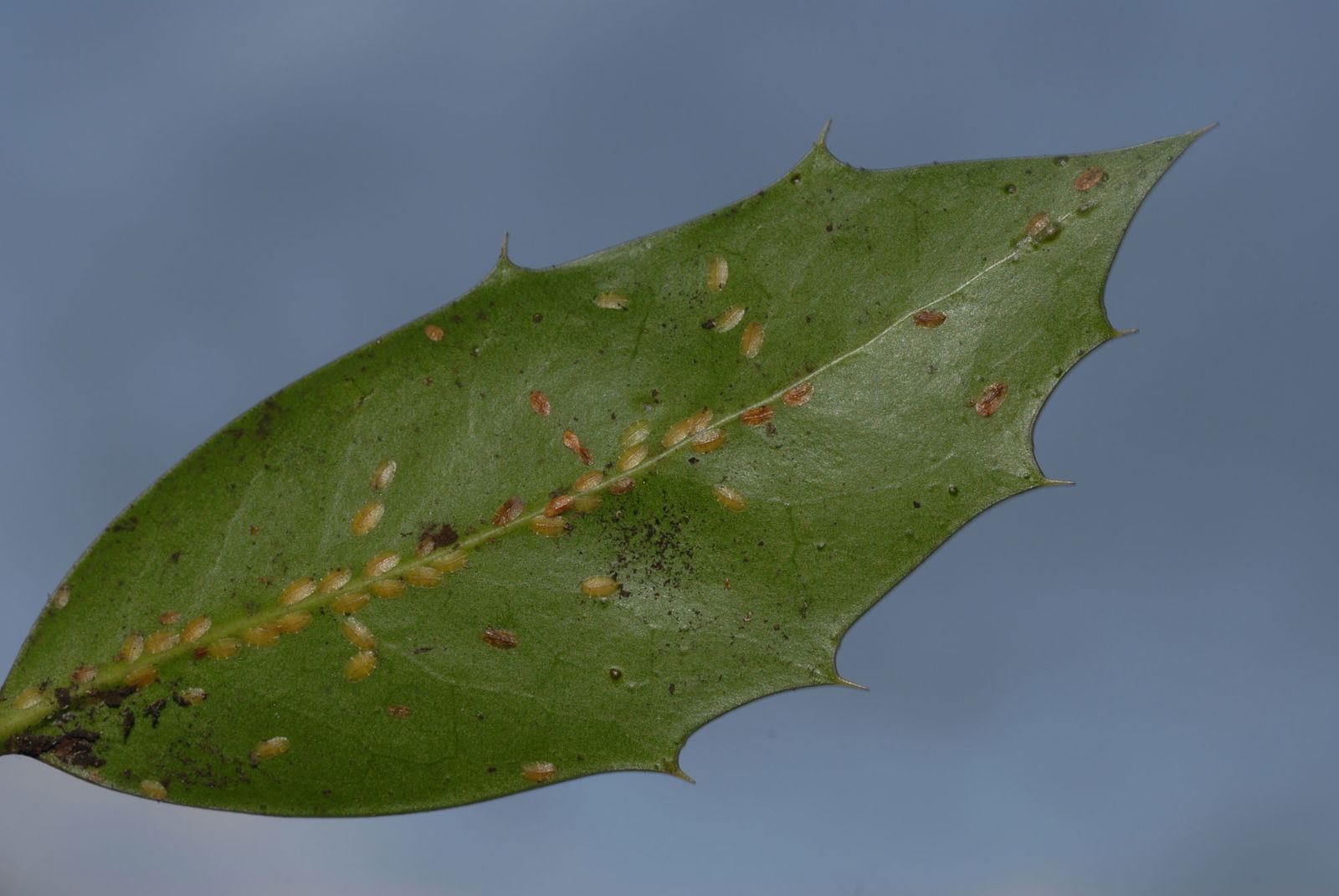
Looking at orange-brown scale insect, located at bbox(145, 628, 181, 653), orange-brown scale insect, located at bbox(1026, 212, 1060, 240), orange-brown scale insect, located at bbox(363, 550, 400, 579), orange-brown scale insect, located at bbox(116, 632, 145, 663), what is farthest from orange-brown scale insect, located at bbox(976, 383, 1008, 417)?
orange-brown scale insect, located at bbox(116, 632, 145, 663)

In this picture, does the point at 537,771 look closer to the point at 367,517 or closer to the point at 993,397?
the point at 367,517

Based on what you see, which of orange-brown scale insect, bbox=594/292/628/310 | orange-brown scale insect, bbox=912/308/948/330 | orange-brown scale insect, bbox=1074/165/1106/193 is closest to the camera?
orange-brown scale insect, bbox=1074/165/1106/193

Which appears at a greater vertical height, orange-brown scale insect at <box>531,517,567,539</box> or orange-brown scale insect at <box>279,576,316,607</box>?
orange-brown scale insect at <box>531,517,567,539</box>

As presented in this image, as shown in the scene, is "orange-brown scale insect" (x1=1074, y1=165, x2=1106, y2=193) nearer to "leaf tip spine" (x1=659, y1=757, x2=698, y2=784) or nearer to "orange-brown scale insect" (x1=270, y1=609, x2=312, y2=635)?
"leaf tip spine" (x1=659, y1=757, x2=698, y2=784)

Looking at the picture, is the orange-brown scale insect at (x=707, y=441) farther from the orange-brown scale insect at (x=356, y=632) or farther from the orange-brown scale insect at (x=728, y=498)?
the orange-brown scale insect at (x=356, y=632)

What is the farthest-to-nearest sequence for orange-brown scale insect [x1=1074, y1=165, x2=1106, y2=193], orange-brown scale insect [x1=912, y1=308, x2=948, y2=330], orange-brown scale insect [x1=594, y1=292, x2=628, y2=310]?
orange-brown scale insect [x1=594, y1=292, x2=628, y2=310]
orange-brown scale insect [x1=912, y1=308, x2=948, y2=330]
orange-brown scale insect [x1=1074, y1=165, x2=1106, y2=193]

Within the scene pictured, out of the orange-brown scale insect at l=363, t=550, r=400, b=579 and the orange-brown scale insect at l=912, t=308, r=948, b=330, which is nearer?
the orange-brown scale insect at l=912, t=308, r=948, b=330

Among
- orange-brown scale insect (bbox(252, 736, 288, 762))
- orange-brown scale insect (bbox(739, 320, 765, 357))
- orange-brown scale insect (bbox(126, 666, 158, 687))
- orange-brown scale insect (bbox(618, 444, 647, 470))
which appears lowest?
orange-brown scale insect (bbox(252, 736, 288, 762))
